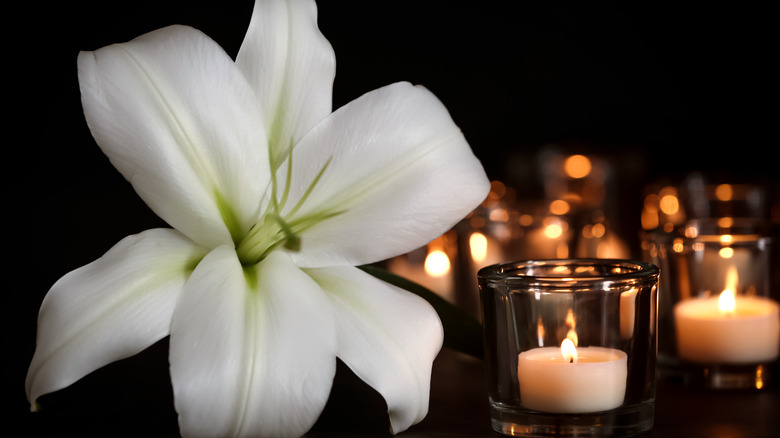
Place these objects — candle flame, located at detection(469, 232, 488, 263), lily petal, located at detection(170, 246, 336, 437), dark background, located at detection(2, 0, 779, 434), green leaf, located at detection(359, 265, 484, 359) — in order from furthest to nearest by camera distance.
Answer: dark background, located at detection(2, 0, 779, 434) < candle flame, located at detection(469, 232, 488, 263) < green leaf, located at detection(359, 265, 484, 359) < lily petal, located at detection(170, 246, 336, 437)

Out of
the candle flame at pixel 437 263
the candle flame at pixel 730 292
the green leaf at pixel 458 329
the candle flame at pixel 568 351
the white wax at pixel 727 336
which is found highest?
the candle flame at pixel 568 351

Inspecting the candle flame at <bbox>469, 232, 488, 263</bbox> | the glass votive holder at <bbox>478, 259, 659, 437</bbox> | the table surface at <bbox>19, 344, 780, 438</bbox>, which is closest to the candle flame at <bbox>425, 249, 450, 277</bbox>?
the candle flame at <bbox>469, 232, 488, 263</bbox>

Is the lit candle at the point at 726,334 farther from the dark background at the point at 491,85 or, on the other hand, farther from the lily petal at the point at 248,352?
the dark background at the point at 491,85

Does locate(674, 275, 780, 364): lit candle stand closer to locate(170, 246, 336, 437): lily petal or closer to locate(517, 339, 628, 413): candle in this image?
locate(517, 339, 628, 413): candle

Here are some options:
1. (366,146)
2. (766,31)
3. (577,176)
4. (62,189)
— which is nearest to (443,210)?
(366,146)

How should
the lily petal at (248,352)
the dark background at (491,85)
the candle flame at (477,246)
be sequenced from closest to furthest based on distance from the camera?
the lily petal at (248,352) < the candle flame at (477,246) < the dark background at (491,85)

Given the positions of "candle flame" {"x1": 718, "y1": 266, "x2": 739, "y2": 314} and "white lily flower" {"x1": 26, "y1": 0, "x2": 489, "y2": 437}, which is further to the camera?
"candle flame" {"x1": 718, "y1": 266, "x2": 739, "y2": 314}

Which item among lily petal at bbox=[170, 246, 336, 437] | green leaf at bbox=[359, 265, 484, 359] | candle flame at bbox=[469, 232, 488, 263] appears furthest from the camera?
candle flame at bbox=[469, 232, 488, 263]

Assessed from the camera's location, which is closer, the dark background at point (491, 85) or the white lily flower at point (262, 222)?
the white lily flower at point (262, 222)

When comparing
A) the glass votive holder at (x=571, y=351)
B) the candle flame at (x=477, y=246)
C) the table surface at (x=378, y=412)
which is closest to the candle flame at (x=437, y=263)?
the candle flame at (x=477, y=246)
